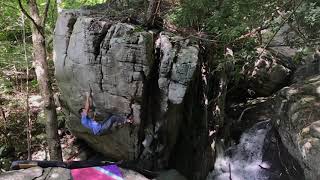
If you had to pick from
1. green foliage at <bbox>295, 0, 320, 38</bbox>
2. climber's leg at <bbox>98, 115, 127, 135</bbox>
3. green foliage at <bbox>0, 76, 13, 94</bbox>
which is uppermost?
green foliage at <bbox>295, 0, 320, 38</bbox>

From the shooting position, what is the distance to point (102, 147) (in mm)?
7941

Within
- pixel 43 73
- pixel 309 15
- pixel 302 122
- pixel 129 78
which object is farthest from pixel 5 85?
pixel 309 15

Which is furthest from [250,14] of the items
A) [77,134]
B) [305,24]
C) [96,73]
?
[77,134]

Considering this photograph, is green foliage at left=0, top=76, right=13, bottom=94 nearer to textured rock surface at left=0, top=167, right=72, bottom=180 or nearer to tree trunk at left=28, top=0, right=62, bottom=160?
tree trunk at left=28, top=0, right=62, bottom=160

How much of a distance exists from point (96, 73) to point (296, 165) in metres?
4.46

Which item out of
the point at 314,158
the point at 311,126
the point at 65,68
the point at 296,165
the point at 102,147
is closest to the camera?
the point at 314,158

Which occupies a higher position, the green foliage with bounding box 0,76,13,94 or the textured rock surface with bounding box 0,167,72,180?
the green foliage with bounding box 0,76,13,94

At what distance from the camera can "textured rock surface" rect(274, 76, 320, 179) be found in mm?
5629

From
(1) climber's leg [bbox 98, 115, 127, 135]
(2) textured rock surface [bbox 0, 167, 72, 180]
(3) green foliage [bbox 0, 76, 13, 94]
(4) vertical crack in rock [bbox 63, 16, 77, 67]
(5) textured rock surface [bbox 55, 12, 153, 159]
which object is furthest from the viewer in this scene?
(3) green foliage [bbox 0, 76, 13, 94]

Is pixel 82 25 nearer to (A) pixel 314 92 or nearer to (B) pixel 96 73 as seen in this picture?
(B) pixel 96 73

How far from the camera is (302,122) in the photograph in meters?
6.31

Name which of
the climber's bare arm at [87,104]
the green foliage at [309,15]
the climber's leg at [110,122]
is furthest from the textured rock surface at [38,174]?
the green foliage at [309,15]

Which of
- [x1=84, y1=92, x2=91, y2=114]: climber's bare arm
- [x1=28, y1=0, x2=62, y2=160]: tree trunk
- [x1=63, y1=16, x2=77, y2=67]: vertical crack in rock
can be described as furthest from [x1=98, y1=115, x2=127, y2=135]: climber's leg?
[x1=63, y1=16, x2=77, y2=67]: vertical crack in rock

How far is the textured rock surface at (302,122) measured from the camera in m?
5.63
